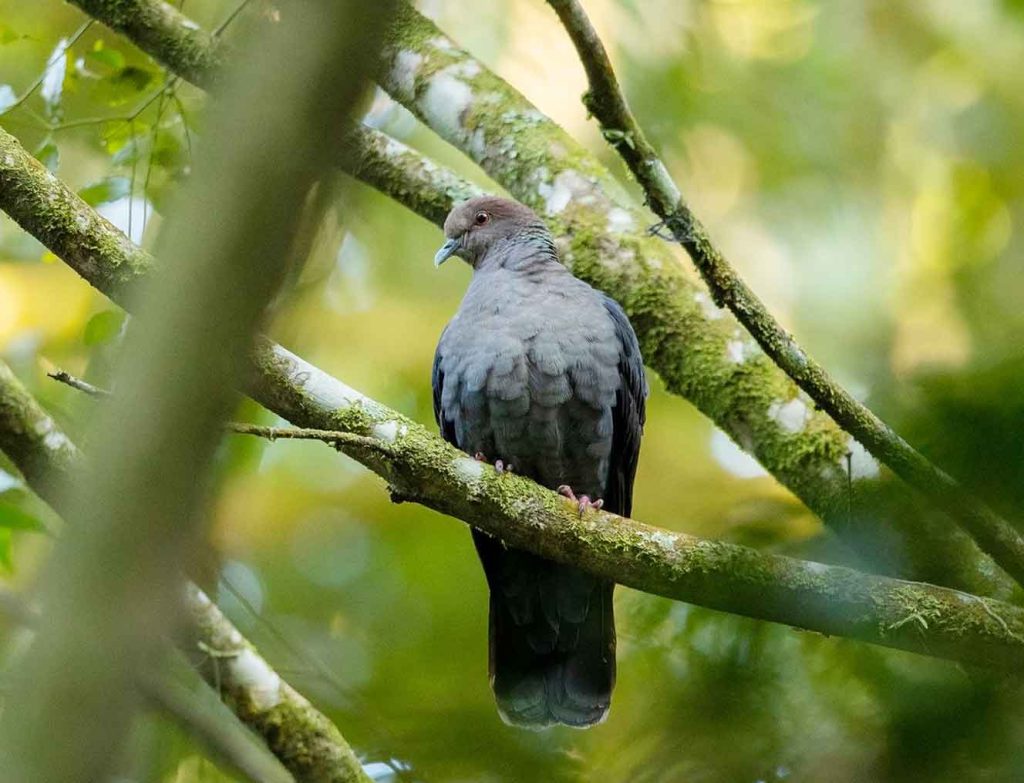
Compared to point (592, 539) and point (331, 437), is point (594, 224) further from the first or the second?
point (331, 437)

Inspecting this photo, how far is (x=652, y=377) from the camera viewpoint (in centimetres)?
822

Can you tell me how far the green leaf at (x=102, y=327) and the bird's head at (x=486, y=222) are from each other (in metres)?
1.72

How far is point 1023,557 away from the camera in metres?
2.81

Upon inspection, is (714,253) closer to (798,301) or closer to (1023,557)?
(1023,557)

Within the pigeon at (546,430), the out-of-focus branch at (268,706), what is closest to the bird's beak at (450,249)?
the pigeon at (546,430)

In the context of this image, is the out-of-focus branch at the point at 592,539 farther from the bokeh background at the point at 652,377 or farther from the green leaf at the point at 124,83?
the green leaf at the point at 124,83

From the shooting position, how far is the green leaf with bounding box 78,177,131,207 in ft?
15.4

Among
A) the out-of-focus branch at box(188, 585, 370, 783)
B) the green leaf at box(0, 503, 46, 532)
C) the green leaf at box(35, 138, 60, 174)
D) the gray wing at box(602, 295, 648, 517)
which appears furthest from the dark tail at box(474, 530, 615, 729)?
the green leaf at box(35, 138, 60, 174)

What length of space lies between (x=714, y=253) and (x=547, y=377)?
1.06m

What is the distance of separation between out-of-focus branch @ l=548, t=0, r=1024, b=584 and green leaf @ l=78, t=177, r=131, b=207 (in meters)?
1.84

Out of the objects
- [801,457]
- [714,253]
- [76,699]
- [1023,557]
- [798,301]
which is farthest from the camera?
[798,301]

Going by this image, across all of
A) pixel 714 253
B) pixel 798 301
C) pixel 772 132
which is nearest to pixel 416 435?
pixel 714 253

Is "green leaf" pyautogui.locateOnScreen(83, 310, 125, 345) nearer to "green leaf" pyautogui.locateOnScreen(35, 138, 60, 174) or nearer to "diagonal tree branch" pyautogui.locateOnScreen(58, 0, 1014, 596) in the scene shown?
"green leaf" pyautogui.locateOnScreen(35, 138, 60, 174)

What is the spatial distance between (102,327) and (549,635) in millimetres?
2192
